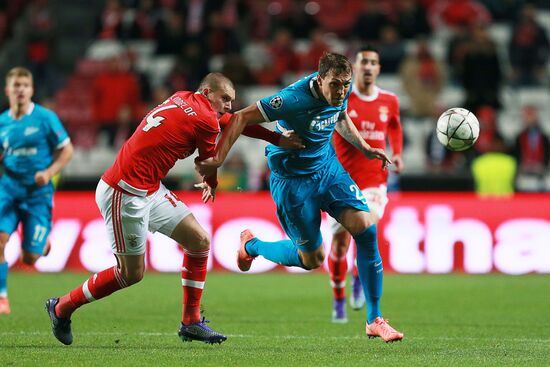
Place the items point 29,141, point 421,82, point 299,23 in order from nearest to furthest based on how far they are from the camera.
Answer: point 29,141 < point 421,82 < point 299,23

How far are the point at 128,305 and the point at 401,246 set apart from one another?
540 cm

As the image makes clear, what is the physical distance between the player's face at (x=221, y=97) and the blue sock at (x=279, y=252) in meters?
1.68

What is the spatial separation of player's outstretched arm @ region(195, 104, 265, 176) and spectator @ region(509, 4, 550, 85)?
47.0 feet

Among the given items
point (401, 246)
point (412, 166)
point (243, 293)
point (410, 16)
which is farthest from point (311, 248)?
point (410, 16)

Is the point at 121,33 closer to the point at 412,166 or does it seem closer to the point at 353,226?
the point at 412,166

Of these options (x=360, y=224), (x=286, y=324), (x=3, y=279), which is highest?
(x=360, y=224)

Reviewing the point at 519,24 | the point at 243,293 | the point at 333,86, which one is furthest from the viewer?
the point at 519,24

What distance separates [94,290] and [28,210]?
3235 millimetres

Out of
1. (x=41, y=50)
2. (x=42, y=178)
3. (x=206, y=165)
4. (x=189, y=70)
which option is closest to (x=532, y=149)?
(x=189, y=70)

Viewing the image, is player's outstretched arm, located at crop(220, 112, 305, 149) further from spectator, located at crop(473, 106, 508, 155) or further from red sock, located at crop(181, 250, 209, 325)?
spectator, located at crop(473, 106, 508, 155)

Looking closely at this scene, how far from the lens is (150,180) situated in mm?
8398

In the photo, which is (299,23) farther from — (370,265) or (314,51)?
(370,265)

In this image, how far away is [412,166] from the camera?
68.4 feet

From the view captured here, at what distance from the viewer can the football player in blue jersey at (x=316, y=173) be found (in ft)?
27.8
